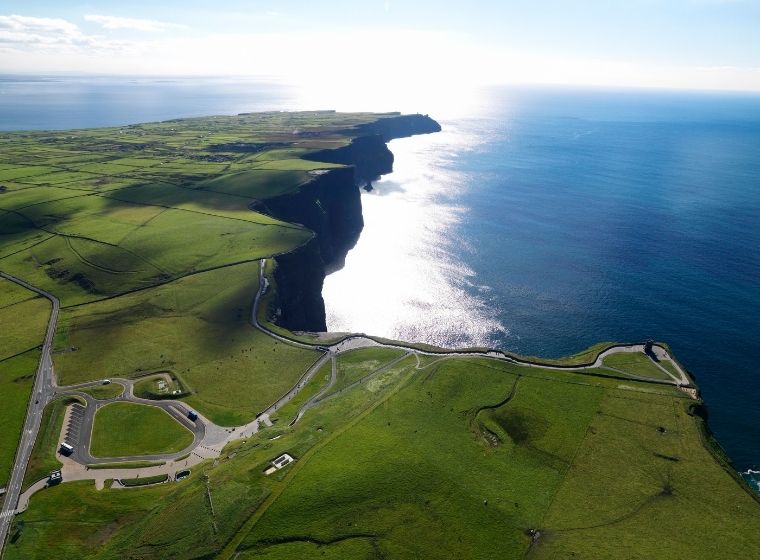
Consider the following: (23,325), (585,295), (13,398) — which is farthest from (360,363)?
(585,295)

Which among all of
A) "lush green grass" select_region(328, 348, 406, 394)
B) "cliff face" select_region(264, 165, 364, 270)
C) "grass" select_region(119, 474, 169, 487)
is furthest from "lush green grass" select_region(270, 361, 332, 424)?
"cliff face" select_region(264, 165, 364, 270)

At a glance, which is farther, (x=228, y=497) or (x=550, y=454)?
(x=550, y=454)

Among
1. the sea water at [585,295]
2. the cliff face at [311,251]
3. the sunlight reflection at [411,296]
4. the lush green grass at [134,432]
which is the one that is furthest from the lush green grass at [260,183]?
the lush green grass at [134,432]

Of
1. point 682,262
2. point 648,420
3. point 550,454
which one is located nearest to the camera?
point 550,454

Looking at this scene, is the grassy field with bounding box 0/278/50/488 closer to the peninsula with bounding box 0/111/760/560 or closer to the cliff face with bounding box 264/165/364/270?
the peninsula with bounding box 0/111/760/560

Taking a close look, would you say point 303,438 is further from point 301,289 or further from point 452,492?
point 301,289

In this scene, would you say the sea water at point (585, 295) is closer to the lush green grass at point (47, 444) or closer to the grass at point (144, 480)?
the grass at point (144, 480)

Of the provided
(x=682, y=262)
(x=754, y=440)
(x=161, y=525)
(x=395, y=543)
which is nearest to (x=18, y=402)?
(x=161, y=525)

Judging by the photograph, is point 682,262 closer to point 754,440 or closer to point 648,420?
point 754,440
